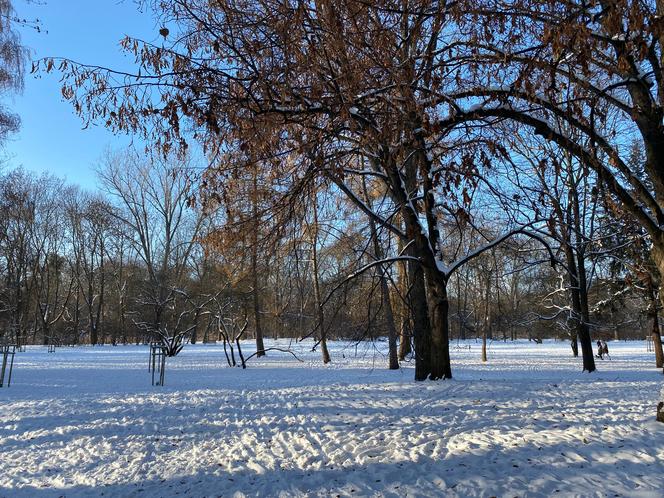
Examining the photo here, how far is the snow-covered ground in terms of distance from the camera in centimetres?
463

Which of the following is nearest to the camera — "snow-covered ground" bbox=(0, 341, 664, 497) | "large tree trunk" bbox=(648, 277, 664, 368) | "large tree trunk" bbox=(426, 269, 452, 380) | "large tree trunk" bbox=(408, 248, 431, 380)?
"snow-covered ground" bbox=(0, 341, 664, 497)

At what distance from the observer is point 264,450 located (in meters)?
6.06

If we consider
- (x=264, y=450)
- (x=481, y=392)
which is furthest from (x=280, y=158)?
(x=481, y=392)

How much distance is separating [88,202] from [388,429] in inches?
1793

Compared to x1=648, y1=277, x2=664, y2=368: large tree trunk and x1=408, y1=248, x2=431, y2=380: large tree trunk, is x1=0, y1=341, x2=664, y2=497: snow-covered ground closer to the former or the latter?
x1=408, y1=248, x2=431, y2=380: large tree trunk

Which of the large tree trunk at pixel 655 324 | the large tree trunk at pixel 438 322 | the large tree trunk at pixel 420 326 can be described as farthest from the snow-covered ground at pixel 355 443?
the large tree trunk at pixel 655 324

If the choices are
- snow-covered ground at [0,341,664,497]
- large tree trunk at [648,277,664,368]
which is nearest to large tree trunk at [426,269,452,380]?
snow-covered ground at [0,341,664,497]

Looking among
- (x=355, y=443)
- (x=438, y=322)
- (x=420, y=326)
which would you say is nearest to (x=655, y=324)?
(x=420, y=326)

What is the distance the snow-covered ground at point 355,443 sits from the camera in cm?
463

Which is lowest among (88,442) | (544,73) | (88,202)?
(88,442)

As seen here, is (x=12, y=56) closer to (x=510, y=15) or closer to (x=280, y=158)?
(x=280, y=158)

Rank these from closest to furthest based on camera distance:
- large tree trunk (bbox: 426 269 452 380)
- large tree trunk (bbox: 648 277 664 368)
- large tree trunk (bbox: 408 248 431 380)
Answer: large tree trunk (bbox: 426 269 452 380) < large tree trunk (bbox: 408 248 431 380) < large tree trunk (bbox: 648 277 664 368)

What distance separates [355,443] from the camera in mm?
5980

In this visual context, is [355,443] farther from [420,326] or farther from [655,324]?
[655,324]
